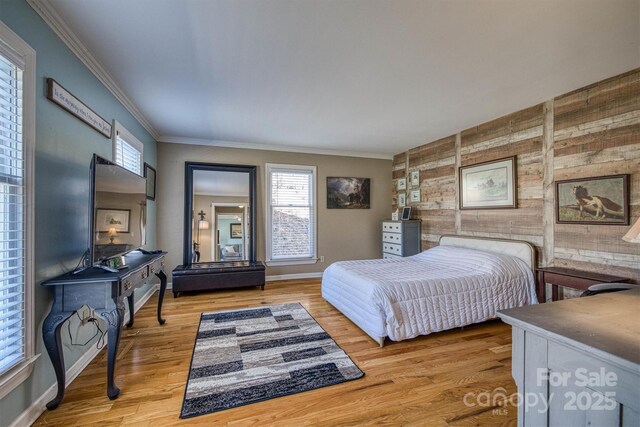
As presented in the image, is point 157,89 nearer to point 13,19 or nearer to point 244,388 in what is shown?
point 13,19

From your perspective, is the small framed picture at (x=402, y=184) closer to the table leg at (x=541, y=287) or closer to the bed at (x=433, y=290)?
the bed at (x=433, y=290)

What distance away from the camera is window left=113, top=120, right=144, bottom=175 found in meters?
2.72

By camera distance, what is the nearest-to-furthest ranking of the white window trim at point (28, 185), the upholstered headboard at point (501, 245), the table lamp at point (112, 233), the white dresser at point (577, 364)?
1. the white dresser at point (577, 364)
2. the white window trim at point (28, 185)
3. the table lamp at point (112, 233)
4. the upholstered headboard at point (501, 245)

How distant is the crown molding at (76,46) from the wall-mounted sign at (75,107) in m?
0.34

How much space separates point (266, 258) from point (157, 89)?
3.00 metres

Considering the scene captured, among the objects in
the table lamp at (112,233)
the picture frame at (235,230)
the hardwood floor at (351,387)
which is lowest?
the hardwood floor at (351,387)

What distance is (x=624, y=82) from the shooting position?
7.72 ft

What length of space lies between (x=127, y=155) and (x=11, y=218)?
75.3 inches

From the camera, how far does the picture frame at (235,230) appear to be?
14.9 feet

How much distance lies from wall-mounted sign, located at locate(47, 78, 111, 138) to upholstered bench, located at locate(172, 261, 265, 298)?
7.12 feet

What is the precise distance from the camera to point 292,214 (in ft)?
16.2

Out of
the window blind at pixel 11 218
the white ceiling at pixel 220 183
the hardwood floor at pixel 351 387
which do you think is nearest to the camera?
the window blind at pixel 11 218

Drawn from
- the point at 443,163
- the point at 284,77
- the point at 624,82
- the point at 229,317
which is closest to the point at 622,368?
the point at 284,77

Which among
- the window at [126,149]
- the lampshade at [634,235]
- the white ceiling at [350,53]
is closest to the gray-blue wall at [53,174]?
the white ceiling at [350,53]
